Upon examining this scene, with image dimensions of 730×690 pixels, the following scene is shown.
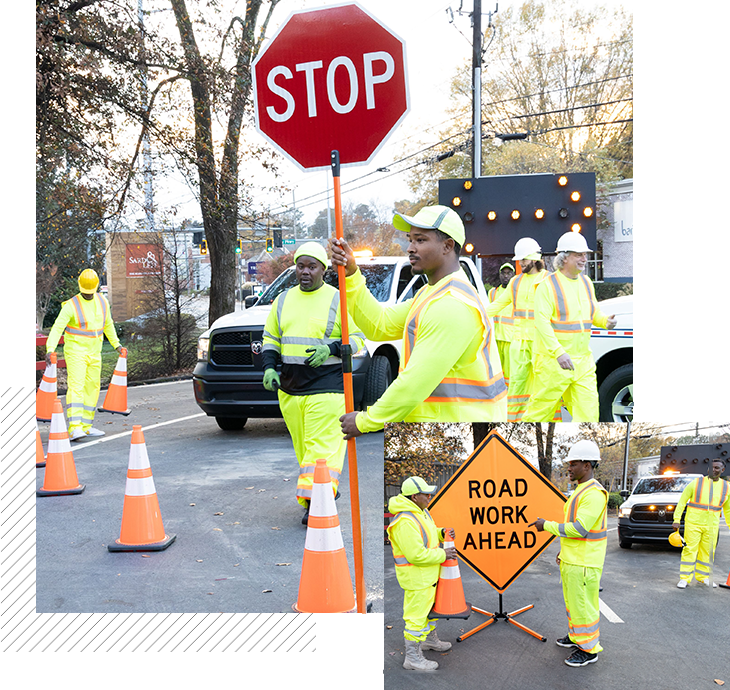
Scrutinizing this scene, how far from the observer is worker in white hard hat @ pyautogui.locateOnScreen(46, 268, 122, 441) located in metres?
5.80

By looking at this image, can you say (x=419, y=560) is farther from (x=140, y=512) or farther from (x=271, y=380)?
(x=140, y=512)

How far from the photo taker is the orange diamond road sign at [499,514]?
3160 mm

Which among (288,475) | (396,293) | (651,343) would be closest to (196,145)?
(396,293)

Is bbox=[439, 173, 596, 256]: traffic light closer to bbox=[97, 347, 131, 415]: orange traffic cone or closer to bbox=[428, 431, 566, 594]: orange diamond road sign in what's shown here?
bbox=[428, 431, 566, 594]: orange diamond road sign

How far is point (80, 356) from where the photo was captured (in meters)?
6.65

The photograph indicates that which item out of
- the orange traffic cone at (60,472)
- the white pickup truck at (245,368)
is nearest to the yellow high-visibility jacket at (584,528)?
the white pickup truck at (245,368)

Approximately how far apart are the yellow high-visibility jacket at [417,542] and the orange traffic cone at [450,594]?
32mm

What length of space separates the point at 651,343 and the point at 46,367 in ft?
16.2

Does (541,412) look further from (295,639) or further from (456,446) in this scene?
(295,639)

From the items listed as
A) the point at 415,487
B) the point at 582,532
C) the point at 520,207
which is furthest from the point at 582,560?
the point at 520,207

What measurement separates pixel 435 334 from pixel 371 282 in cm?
283

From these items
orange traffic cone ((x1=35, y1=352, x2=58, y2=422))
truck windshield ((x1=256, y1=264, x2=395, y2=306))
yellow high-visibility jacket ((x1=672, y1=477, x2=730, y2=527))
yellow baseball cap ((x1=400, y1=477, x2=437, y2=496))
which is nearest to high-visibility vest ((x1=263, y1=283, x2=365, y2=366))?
truck windshield ((x1=256, y1=264, x2=395, y2=306))

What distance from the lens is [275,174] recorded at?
4902mm

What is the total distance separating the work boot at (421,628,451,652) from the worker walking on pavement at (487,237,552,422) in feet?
5.98
